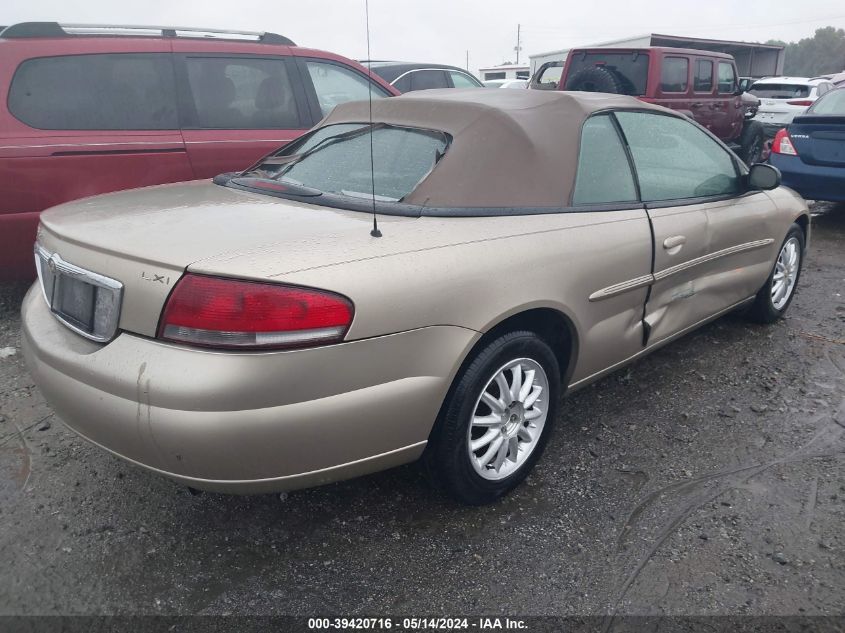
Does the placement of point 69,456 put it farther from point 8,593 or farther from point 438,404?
point 438,404

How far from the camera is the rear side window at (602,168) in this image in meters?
2.87

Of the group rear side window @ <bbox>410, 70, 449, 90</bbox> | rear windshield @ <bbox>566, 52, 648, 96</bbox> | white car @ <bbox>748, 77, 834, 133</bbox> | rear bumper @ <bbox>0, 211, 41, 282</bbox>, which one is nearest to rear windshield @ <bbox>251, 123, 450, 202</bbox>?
rear bumper @ <bbox>0, 211, 41, 282</bbox>

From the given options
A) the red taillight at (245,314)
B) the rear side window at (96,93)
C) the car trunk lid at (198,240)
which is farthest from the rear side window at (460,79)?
the red taillight at (245,314)

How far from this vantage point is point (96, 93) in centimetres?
430

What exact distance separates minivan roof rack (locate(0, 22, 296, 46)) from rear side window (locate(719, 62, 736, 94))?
8225mm

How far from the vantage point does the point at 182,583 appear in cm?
220

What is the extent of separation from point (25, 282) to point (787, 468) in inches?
194

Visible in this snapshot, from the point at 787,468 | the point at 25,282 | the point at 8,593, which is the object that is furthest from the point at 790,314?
the point at 25,282

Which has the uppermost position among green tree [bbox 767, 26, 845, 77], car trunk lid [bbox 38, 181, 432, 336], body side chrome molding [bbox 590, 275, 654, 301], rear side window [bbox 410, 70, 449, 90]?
green tree [bbox 767, 26, 845, 77]

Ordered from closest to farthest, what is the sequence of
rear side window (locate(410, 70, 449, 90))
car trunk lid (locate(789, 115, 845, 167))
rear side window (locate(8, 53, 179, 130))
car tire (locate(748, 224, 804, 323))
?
rear side window (locate(8, 53, 179, 130)) → car tire (locate(748, 224, 804, 323)) → car trunk lid (locate(789, 115, 845, 167)) → rear side window (locate(410, 70, 449, 90))

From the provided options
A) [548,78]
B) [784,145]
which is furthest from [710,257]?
[548,78]

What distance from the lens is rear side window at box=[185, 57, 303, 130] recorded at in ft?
15.4

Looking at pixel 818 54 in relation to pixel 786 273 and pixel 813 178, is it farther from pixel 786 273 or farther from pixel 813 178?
pixel 786 273

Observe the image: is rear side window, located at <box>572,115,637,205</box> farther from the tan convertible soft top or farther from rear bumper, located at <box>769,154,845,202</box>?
rear bumper, located at <box>769,154,845,202</box>
